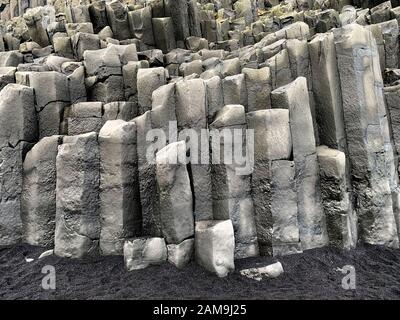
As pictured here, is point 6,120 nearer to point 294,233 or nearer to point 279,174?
point 279,174

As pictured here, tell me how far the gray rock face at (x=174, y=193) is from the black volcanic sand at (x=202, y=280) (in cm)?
66

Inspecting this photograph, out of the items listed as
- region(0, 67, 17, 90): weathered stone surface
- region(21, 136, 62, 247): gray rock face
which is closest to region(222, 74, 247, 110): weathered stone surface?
region(21, 136, 62, 247): gray rock face

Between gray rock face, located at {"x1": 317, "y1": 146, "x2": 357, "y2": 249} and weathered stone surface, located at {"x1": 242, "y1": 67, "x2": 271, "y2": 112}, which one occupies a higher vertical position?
weathered stone surface, located at {"x1": 242, "y1": 67, "x2": 271, "y2": 112}

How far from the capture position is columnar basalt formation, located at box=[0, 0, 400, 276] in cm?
634

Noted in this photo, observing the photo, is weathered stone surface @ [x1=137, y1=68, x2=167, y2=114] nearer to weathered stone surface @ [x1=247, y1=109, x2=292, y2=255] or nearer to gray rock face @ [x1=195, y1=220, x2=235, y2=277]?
weathered stone surface @ [x1=247, y1=109, x2=292, y2=255]

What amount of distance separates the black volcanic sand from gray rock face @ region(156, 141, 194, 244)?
2.16ft

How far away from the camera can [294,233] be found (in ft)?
21.0

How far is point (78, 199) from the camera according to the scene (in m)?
6.54

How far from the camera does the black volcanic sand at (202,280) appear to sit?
5387 millimetres

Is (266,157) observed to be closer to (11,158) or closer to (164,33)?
(11,158)

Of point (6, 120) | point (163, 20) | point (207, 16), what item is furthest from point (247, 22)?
point (6, 120)

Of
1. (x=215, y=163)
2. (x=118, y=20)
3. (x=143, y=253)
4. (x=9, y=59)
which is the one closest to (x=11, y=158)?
(x=143, y=253)

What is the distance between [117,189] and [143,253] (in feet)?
4.49

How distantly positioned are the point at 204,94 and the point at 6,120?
4.34 metres
